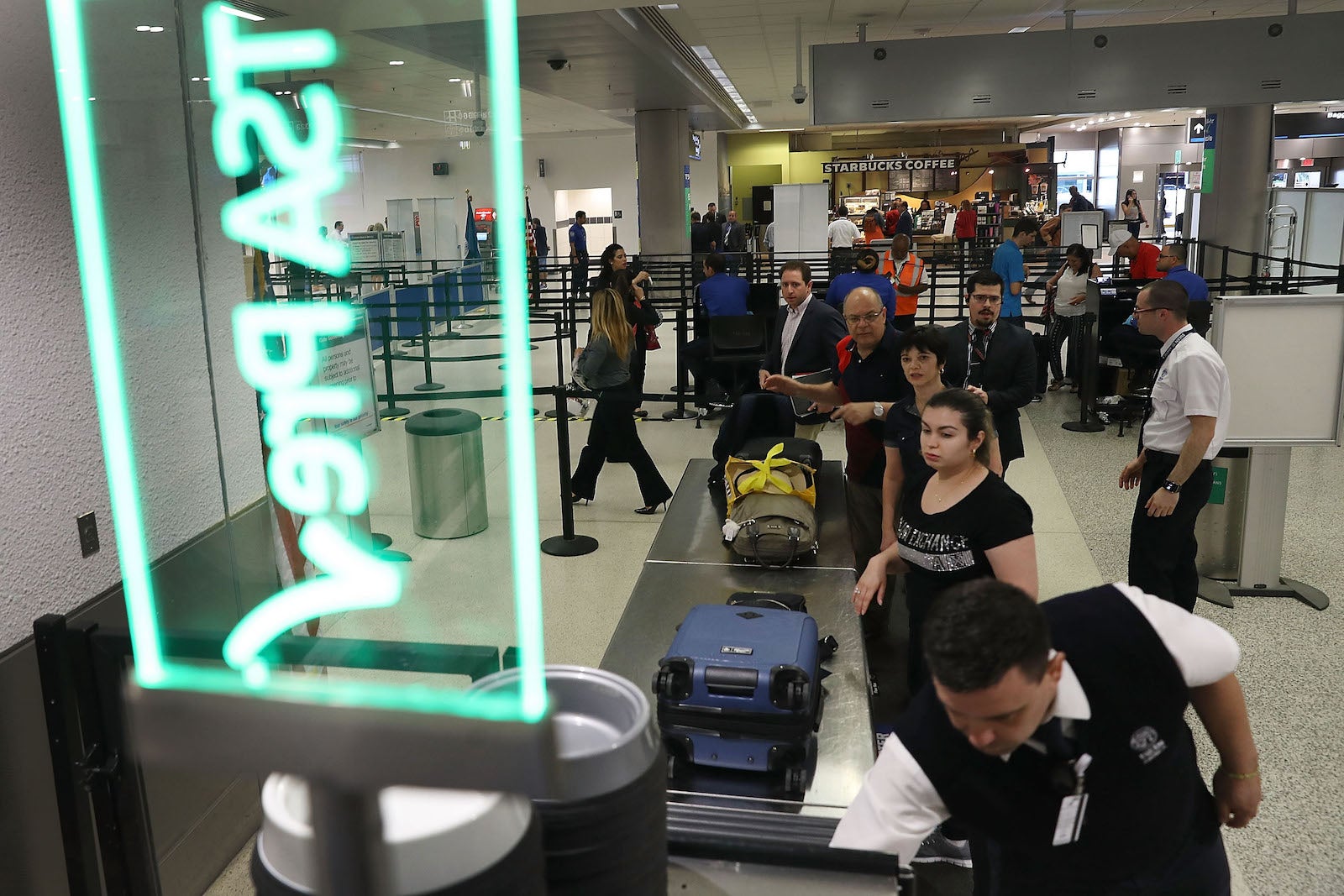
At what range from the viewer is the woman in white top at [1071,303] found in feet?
29.3

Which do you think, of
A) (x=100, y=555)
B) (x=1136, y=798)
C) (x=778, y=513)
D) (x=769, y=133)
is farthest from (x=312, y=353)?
(x=769, y=133)

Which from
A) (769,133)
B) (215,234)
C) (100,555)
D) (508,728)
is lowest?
(100,555)

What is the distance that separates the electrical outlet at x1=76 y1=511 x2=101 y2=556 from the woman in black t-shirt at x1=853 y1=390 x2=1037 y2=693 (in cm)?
207

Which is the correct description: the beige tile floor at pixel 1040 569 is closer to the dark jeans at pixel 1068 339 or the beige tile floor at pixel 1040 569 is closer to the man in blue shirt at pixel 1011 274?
the dark jeans at pixel 1068 339

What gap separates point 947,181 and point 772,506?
3063cm

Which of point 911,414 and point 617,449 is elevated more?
point 911,414

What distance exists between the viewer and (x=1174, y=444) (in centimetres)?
413

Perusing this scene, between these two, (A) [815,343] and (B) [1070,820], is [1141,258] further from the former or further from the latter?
(B) [1070,820]

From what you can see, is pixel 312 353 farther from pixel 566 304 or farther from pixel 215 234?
pixel 566 304

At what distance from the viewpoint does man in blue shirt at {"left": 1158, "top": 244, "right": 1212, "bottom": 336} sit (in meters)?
5.28

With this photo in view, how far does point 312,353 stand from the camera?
66cm

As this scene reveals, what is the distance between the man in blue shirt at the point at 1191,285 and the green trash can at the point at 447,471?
4180 mm

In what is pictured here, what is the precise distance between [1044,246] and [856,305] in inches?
452

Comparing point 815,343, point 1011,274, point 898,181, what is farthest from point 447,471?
point 898,181
